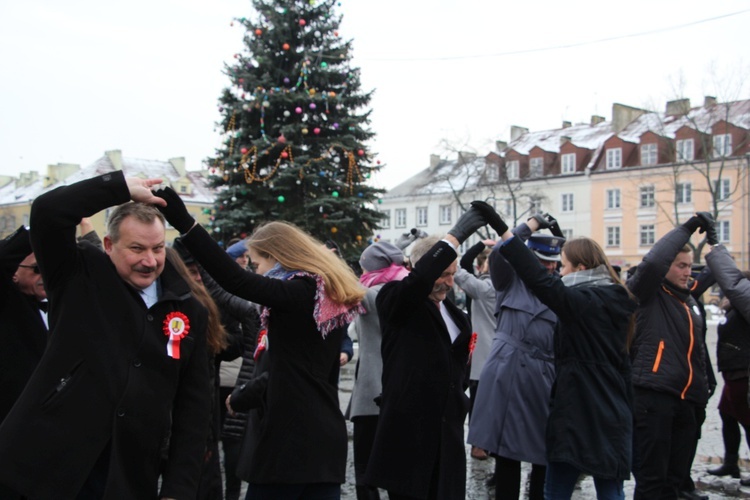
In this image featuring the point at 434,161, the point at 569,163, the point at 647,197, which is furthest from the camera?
the point at 434,161

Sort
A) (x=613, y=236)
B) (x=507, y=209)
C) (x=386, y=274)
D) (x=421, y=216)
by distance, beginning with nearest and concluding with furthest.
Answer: (x=386, y=274) → (x=613, y=236) → (x=507, y=209) → (x=421, y=216)

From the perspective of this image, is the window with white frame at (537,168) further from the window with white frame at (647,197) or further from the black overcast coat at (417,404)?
the black overcast coat at (417,404)

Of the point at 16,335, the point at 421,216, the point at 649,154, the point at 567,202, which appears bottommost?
the point at 16,335

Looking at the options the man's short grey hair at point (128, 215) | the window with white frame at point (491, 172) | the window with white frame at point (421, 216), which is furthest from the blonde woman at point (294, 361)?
the window with white frame at point (421, 216)

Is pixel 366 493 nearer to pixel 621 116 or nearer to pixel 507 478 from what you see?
pixel 507 478

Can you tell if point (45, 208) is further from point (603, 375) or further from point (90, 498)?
point (603, 375)

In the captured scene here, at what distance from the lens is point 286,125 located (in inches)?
644

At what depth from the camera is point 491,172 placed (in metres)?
54.5

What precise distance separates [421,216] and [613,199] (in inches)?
579

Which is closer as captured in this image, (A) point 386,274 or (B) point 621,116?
(A) point 386,274

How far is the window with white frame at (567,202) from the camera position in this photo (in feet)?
175

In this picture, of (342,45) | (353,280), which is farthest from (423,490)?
(342,45)

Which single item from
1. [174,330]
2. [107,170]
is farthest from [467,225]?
[107,170]

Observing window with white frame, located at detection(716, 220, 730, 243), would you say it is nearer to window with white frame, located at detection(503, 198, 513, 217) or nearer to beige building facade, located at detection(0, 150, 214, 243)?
window with white frame, located at detection(503, 198, 513, 217)
